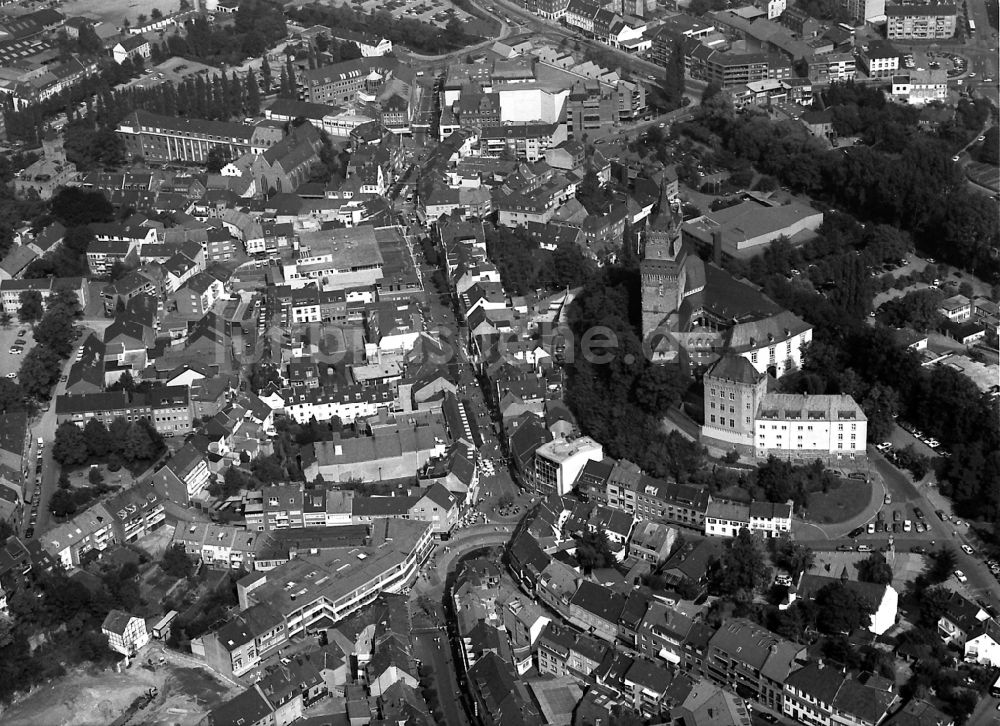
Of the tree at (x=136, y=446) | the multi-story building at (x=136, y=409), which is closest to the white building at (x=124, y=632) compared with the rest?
the tree at (x=136, y=446)

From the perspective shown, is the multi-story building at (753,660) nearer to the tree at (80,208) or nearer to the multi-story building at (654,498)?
the multi-story building at (654,498)

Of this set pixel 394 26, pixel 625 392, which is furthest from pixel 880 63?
pixel 625 392

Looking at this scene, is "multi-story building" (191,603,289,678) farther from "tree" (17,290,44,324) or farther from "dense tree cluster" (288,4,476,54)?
"dense tree cluster" (288,4,476,54)

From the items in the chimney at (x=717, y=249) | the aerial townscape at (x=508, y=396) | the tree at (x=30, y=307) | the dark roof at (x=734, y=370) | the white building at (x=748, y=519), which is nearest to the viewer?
the aerial townscape at (x=508, y=396)

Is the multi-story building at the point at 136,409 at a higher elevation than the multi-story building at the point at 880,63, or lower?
higher

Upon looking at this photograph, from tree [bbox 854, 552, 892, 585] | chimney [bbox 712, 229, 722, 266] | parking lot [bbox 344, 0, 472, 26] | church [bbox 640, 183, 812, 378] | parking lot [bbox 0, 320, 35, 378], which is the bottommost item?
parking lot [bbox 344, 0, 472, 26]

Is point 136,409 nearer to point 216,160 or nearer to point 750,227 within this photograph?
point 216,160

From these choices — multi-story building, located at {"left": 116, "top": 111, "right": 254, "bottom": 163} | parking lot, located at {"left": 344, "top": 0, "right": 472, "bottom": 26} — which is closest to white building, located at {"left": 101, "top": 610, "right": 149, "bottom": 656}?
multi-story building, located at {"left": 116, "top": 111, "right": 254, "bottom": 163}

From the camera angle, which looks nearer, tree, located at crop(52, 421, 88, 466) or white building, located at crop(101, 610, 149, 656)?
white building, located at crop(101, 610, 149, 656)
